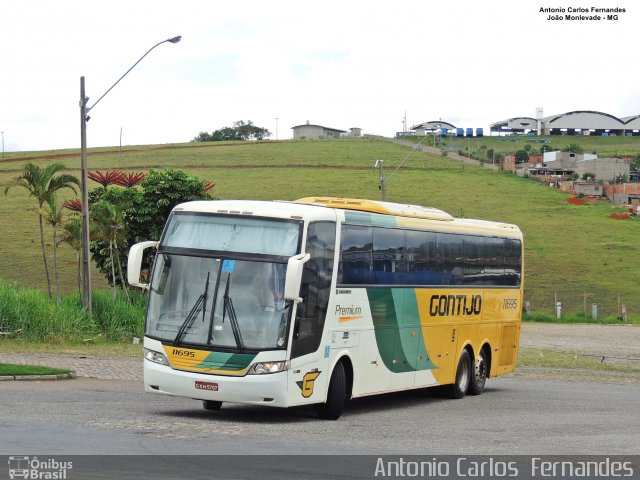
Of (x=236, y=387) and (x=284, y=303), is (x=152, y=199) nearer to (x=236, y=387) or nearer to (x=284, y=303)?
(x=284, y=303)

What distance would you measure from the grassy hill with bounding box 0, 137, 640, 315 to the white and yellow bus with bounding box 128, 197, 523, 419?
127 feet

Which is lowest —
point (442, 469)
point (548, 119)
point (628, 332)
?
point (628, 332)

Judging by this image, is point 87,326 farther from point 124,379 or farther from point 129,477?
point 129,477

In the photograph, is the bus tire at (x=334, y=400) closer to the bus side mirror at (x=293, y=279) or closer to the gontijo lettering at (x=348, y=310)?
the gontijo lettering at (x=348, y=310)

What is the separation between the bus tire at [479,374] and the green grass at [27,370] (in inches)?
330

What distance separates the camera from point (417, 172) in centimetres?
10419

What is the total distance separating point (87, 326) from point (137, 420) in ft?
55.8

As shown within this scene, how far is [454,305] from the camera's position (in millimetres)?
22422

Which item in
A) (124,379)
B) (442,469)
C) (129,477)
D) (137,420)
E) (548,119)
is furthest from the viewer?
(548,119)

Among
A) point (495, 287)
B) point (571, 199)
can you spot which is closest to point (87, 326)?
point (495, 287)

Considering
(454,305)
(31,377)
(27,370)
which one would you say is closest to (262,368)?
(454,305)

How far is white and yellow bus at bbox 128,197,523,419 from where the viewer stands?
52.7 ft

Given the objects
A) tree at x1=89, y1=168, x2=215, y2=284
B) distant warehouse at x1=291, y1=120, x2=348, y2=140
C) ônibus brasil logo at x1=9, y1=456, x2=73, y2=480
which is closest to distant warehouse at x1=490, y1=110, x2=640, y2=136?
distant warehouse at x1=291, y1=120, x2=348, y2=140

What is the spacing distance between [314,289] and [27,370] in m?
8.34
